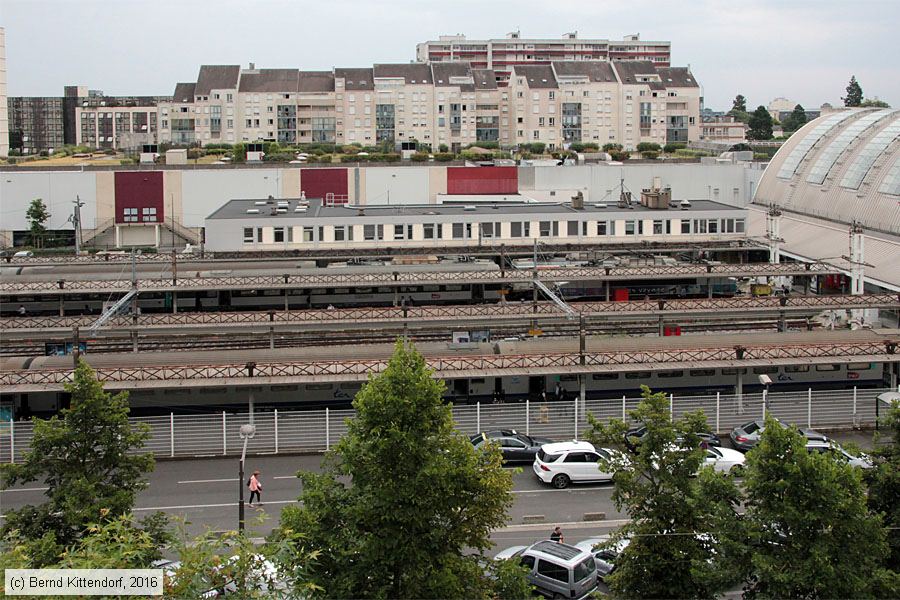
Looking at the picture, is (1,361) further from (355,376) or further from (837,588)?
(837,588)

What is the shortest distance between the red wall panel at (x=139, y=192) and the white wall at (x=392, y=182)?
10.2 m

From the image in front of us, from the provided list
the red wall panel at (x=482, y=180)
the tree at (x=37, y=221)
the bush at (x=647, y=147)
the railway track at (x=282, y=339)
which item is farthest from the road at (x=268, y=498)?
the bush at (x=647, y=147)

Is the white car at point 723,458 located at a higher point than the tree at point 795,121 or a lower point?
lower

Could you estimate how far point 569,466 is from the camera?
19.5 m

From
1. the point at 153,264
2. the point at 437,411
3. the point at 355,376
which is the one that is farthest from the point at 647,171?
the point at 437,411

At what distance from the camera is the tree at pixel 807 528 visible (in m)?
11.2

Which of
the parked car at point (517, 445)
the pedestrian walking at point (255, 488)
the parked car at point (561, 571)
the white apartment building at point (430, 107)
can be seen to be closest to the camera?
the parked car at point (561, 571)

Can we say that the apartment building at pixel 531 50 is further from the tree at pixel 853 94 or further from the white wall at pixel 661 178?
the white wall at pixel 661 178

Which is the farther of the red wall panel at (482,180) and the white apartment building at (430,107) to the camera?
the white apartment building at (430,107)

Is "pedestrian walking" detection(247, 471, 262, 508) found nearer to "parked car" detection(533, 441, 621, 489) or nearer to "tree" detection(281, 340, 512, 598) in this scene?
"parked car" detection(533, 441, 621, 489)

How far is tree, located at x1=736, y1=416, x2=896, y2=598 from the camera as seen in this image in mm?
11234

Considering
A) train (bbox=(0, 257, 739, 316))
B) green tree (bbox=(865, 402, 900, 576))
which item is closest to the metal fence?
green tree (bbox=(865, 402, 900, 576))

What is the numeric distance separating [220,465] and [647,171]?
36.5 meters

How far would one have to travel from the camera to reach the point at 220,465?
68.8 ft
